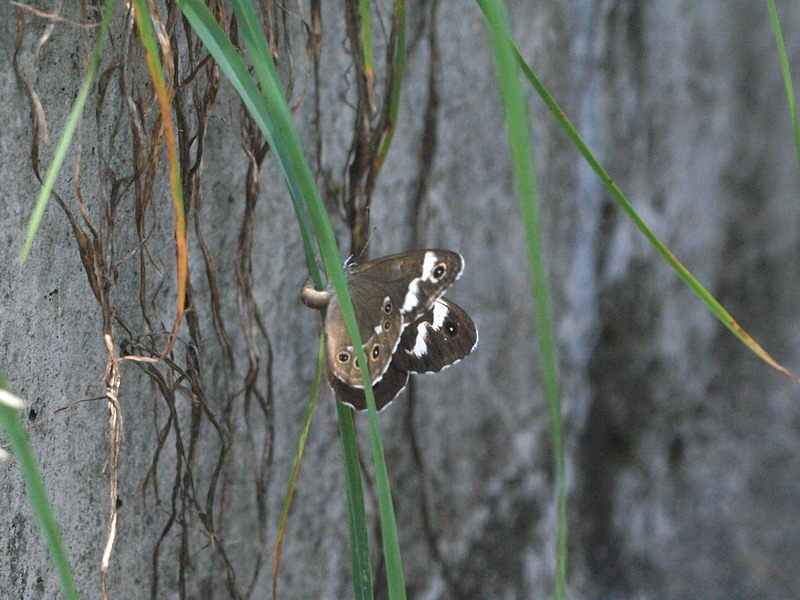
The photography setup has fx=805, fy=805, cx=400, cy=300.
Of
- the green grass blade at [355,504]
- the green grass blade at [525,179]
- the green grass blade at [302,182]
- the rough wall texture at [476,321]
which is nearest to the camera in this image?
the green grass blade at [525,179]

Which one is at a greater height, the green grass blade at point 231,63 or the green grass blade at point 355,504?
the green grass blade at point 231,63

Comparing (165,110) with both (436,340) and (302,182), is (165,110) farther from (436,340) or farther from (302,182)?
(436,340)

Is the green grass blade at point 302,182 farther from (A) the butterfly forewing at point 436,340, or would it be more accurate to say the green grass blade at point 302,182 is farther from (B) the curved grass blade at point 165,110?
(A) the butterfly forewing at point 436,340

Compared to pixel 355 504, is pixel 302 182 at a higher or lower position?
higher

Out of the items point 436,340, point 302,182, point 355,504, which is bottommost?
point 355,504

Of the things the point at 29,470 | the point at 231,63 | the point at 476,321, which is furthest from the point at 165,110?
the point at 476,321

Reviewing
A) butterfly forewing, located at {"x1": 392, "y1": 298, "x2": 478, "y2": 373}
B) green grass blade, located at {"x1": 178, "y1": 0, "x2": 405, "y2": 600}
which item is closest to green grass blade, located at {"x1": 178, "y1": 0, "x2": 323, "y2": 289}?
green grass blade, located at {"x1": 178, "y1": 0, "x2": 405, "y2": 600}

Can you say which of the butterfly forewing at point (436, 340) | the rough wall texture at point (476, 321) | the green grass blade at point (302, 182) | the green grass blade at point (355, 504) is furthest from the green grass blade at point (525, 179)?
the rough wall texture at point (476, 321)

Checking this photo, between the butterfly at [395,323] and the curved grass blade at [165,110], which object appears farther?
the butterfly at [395,323]
